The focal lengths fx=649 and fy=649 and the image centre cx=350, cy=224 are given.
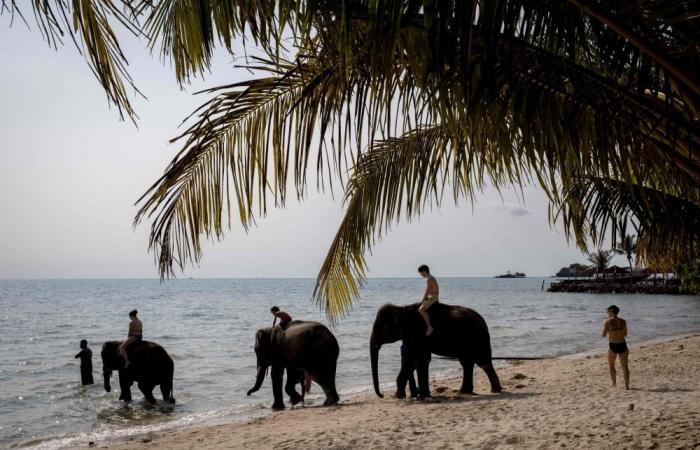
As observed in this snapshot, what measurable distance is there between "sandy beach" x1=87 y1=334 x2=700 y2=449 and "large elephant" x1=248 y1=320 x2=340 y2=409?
0.63 m

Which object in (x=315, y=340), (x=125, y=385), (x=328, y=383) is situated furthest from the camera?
(x=125, y=385)

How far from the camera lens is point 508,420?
827 cm

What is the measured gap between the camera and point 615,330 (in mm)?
10555

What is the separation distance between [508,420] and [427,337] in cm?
291

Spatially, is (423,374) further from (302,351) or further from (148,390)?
(148,390)

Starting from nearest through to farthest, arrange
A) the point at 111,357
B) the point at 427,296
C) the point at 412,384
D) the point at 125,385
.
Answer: the point at 427,296 < the point at 412,384 < the point at 125,385 < the point at 111,357

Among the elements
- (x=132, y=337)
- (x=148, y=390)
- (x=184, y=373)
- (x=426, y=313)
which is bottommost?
(x=184, y=373)

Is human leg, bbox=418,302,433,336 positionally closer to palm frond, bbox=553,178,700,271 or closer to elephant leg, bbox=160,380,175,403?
palm frond, bbox=553,178,700,271

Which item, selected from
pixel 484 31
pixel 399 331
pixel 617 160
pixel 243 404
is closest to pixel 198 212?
pixel 484 31

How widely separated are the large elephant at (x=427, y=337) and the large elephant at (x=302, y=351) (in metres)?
0.93

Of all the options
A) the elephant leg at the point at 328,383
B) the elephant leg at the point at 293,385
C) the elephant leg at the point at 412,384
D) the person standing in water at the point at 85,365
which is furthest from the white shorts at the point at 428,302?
the person standing in water at the point at 85,365

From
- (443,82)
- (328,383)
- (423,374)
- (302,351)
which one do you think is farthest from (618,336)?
(443,82)

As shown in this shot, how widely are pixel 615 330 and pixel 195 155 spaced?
9.03 m

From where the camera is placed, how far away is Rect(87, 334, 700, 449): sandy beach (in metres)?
6.87
